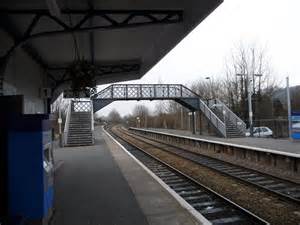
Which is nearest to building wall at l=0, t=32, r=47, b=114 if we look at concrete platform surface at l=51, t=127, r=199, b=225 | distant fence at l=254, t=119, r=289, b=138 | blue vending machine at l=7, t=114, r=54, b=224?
concrete platform surface at l=51, t=127, r=199, b=225

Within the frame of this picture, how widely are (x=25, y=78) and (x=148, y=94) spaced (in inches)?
1125

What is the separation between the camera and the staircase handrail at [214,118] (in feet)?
108

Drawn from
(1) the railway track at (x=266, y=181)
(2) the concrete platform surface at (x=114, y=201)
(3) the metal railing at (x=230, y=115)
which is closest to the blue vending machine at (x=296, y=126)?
(3) the metal railing at (x=230, y=115)

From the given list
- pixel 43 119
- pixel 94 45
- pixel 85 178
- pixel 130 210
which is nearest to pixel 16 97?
pixel 43 119

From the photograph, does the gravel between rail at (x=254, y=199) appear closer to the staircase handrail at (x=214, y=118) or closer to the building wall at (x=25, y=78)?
the building wall at (x=25, y=78)

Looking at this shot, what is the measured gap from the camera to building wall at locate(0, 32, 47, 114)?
955cm

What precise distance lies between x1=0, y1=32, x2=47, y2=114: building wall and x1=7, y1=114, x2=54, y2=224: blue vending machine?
4.02 m

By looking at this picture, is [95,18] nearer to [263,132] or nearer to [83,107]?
[83,107]

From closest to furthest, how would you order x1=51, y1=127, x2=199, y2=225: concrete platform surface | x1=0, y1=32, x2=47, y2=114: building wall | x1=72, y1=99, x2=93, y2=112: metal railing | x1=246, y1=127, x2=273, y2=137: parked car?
x1=51, y1=127, x2=199, y2=225: concrete platform surface < x1=0, y1=32, x2=47, y2=114: building wall < x1=246, y1=127, x2=273, y2=137: parked car < x1=72, y1=99, x2=93, y2=112: metal railing

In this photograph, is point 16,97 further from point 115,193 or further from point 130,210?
point 115,193

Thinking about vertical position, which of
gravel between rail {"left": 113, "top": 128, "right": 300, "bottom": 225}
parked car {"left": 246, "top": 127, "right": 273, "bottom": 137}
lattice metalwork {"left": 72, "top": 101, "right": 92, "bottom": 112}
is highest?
lattice metalwork {"left": 72, "top": 101, "right": 92, "bottom": 112}

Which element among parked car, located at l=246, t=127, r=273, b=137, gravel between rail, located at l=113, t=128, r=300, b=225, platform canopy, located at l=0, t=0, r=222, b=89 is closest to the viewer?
gravel between rail, located at l=113, t=128, r=300, b=225

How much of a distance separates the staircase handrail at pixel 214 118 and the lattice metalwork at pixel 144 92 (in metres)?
2.38

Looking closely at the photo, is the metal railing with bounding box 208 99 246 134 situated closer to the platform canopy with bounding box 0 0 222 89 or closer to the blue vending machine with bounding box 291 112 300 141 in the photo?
the blue vending machine with bounding box 291 112 300 141
